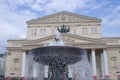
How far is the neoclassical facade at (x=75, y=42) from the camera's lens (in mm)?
38000

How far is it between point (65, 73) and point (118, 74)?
30.7 meters

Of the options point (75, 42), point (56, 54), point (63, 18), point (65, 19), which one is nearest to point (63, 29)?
point (65, 19)

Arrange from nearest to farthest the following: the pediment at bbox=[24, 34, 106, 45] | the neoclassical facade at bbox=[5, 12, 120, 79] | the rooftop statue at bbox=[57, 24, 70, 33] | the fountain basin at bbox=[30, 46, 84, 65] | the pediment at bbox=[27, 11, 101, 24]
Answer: the fountain basin at bbox=[30, 46, 84, 65] < the pediment at bbox=[24, 34, 106, 45] < the neoclassical facade at bbox=[5, 12, 120, 79] < the rooftop statue at bbox=[57, 24, 70, 33] < the pediment at bbox=[27, 11, 101, 24]

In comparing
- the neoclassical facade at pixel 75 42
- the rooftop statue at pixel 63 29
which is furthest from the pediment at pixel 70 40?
the rooftop statue at pixel 63 29

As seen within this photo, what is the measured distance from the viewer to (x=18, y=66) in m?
41.8

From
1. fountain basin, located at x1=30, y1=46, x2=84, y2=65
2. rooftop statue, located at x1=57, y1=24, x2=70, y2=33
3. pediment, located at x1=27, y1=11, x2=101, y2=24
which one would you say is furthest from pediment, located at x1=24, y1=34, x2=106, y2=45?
fountain basin, located at x1=30, y1=46, x2=84, y2=65

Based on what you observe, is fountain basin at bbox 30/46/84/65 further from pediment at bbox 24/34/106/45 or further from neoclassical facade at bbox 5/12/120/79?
pediment at bbox 24/34/106/45

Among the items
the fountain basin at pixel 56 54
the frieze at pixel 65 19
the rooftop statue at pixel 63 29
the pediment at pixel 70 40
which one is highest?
the frieze at pixel 65 19

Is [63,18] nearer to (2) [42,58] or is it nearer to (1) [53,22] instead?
(1) [53,22]

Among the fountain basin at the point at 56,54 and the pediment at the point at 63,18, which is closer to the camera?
the fountain basin at the point at 56,54

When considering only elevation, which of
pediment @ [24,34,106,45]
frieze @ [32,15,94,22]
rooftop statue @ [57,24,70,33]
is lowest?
pediment @ [24,34,106,45]

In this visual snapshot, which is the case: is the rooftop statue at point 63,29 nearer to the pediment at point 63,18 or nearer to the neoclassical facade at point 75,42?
the neoclassical facade at point 75,42

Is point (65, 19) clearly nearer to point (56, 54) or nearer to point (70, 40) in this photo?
point (70, 40)

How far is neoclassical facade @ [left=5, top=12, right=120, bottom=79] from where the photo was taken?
38000mm
